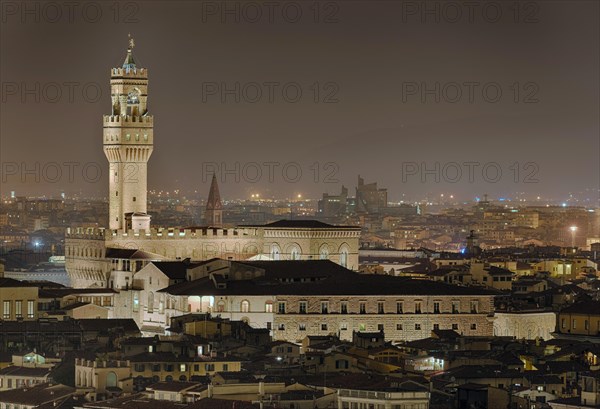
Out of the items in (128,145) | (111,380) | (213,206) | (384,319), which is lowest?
(111,380)

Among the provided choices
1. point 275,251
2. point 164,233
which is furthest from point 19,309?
point 275,251

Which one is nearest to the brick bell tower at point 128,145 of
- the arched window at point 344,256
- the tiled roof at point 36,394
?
the arched window at point 344,256

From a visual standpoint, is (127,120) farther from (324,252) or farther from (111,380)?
(111,380)

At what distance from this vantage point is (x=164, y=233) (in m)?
73.1

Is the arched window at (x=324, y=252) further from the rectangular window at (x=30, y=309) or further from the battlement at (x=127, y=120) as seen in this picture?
the rectangular window at (x=30, y=309)

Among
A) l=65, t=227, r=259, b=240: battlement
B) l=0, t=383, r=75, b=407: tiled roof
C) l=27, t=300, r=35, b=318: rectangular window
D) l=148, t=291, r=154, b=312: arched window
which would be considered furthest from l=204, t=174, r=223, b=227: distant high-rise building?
l=0, t=383, r=75, b=407: tiled roof

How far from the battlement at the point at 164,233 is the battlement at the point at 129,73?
451 cm

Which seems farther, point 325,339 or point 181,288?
point 181,288

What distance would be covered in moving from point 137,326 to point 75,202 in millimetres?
72798

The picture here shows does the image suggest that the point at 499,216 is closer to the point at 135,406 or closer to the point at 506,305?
the point at 506,305

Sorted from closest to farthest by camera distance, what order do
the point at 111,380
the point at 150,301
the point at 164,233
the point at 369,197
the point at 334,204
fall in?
1. the point at 111,380
2. the point at 150,301
3. the point at 164,233
4. the point at 334,204
5. the point at 369,197

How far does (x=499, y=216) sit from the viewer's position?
6058 inches

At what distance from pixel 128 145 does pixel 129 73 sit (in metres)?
2.21

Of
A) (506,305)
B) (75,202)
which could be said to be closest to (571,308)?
(506,305)
